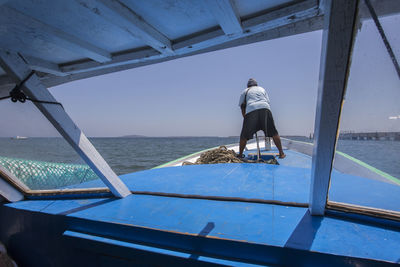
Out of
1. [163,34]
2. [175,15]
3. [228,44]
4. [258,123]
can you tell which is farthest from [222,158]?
[175,15]

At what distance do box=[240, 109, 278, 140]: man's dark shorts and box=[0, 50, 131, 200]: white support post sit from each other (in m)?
2.26

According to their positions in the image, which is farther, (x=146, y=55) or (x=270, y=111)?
(x=270, y=111)

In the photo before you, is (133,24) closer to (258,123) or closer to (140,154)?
(258,123)

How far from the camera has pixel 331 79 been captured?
2.38 feet

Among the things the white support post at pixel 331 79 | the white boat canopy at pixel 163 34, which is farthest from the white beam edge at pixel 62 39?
the white support post at pixel 331 79

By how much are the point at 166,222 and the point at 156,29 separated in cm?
104

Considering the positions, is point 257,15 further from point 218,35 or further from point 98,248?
point 98,248

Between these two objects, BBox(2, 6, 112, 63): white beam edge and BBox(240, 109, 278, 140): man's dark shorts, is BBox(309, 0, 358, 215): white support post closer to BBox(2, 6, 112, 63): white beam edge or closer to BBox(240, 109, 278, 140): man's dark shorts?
BBox(2, 6, 112, 63): white beam edge

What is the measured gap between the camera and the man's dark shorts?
3070 millimetres

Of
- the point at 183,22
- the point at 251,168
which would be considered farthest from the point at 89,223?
the point at 251,168

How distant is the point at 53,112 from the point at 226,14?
113 cm

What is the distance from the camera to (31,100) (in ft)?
3.62

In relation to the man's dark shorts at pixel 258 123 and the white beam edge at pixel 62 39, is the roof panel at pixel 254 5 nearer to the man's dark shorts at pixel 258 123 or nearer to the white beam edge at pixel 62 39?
the white beam edge at pixel 62 39

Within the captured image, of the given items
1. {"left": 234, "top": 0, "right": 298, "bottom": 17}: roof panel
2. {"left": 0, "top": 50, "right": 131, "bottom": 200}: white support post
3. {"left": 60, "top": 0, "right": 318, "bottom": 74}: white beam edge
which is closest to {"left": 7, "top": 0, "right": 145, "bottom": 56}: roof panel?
{"left": 60, "top": 0, "right": 318, "bottom": 74}: white beam edge
